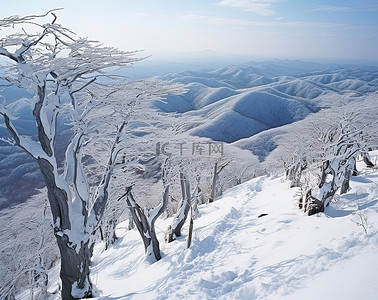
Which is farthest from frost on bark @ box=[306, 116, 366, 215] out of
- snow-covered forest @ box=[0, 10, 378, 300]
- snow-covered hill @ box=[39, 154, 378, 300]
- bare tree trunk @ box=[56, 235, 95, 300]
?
bare tree trunk @ box=[56, 235, 95, 300]

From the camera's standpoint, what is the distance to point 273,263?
20.0 ft

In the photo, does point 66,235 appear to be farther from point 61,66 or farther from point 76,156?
point 61,66

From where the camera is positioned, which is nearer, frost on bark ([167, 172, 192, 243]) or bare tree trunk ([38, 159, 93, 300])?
bare tree trunk ([38, 159, 93, 300])

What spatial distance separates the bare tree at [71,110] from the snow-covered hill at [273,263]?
6.58 ft

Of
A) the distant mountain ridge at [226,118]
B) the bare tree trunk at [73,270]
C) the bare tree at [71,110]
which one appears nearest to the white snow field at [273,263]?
the bare tree trunk at [73,270]

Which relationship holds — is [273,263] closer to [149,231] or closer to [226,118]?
[149,231]

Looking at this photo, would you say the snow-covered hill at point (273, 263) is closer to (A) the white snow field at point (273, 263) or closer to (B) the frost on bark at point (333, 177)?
(A) the white snow field at point (273, 263)

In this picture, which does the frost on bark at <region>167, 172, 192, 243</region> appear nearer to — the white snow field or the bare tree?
the white snow field

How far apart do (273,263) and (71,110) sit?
6.38 m

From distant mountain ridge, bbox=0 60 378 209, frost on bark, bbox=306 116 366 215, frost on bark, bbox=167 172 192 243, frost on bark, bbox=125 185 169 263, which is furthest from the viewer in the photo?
distant mountain ridge, bbox=0 60 378 209

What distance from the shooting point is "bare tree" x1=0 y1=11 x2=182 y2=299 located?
4.91 m

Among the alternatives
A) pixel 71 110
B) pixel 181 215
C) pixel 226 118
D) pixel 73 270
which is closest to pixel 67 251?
pixel 73 270

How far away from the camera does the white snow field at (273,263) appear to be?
15.2 feet

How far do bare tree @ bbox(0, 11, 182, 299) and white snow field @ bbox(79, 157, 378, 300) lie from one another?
6.46 ft
